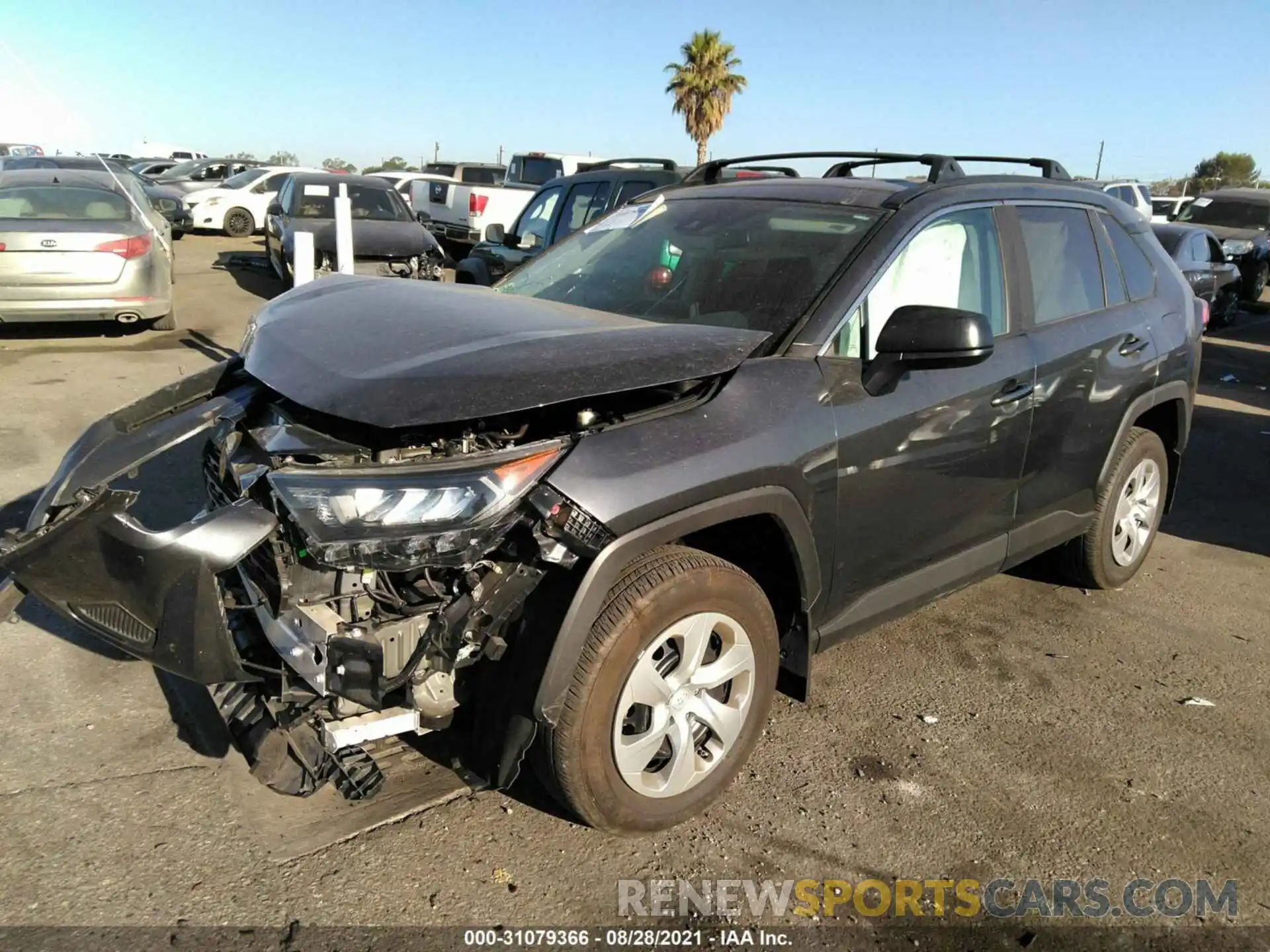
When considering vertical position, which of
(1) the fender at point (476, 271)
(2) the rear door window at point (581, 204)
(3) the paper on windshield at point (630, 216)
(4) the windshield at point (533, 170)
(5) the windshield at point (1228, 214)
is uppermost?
(4) the windshield at point (533, 170)

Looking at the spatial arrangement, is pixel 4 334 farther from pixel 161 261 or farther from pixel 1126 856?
pixel 1126 856

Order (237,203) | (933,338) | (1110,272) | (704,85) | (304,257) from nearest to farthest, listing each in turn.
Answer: (933,338)
(1110,272)
(304,257)
(237,203)
(704,85)

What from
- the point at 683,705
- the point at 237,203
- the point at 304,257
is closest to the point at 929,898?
the point at 683,705

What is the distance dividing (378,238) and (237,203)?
11114 mm

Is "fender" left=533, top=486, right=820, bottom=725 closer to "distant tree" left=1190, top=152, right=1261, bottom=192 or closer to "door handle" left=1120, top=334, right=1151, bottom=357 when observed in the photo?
"door handle" left=1120, top=334, right=1151, bottom=357

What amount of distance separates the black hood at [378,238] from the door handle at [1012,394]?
9139 millimetres

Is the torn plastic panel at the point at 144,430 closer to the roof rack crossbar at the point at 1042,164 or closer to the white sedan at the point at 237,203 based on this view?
the roof rack crossbar at the point at 1042,164

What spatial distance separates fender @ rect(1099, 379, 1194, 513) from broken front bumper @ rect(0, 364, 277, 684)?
366 centimetres

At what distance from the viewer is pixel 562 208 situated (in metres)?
9.29

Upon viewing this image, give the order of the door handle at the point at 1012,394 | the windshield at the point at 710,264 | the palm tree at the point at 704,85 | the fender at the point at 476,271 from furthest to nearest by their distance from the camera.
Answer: the palm tree at the point at 704,85
the fender at the point at 476,271
the door handle at the point at 1012,394
the windshield at the point at 710,264

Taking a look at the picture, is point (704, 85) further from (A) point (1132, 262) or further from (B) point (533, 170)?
(A) point (1132, 262)

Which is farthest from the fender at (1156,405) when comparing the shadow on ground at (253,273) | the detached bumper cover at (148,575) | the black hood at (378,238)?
the shadow on ground at (253,273)

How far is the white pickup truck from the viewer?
52.6 feet

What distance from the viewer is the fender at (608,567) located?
241 cm
